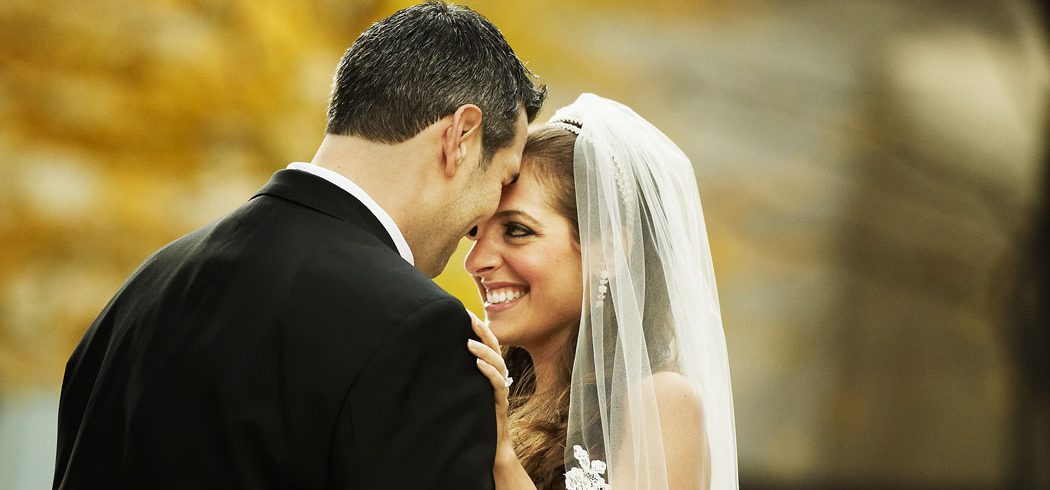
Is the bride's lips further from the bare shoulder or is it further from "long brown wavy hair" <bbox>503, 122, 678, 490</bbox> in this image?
the bare shoulder

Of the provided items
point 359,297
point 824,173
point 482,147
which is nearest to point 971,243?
point 824,173

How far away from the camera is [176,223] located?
491 cm

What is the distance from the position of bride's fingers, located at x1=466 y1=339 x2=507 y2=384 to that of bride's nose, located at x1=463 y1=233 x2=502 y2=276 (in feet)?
2.92

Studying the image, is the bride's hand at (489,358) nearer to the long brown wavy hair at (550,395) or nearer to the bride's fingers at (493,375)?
the bride's fingers at (493,375)

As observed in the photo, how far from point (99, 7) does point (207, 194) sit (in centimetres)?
98

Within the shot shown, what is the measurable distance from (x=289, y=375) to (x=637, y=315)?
1.07 m

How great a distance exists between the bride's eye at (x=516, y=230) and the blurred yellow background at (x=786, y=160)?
2487 millimetres

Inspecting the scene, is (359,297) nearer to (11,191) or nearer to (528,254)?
(528,254)

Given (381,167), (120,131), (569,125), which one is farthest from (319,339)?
(120,131)

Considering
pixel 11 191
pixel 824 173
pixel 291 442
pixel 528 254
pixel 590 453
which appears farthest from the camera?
pixel 824 173

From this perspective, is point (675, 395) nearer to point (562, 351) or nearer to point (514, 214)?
point (562, 351)

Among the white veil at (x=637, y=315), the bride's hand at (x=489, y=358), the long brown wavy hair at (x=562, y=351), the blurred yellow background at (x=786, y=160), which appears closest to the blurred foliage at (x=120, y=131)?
the blurred yellow background at (x=786, y=160)

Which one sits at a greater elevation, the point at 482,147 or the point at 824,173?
the point at 824,173

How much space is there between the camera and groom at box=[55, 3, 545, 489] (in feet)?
5.35
